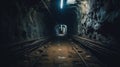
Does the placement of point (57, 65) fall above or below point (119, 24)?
below

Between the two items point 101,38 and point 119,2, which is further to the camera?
point 101,38

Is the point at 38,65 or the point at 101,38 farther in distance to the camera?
the point at 101,38

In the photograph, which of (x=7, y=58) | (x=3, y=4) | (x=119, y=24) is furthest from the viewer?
(x=3, y=4)

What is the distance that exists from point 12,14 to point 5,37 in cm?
210

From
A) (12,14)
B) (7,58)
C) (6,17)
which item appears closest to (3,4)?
(6,17)

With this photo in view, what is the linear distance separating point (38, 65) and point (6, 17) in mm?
3505

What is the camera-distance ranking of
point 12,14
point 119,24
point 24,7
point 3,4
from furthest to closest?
point 24,7
point 12,14
point 3,4
point 119,24

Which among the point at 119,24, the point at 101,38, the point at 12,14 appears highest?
the point at 12,14

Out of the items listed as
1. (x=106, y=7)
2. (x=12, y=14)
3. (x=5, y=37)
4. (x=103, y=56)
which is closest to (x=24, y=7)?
(x=12, y=14)

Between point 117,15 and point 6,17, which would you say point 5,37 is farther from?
point 117,15

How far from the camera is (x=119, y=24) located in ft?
27.2

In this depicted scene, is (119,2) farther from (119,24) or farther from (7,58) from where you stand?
(7,58)

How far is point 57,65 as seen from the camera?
795 centimetres

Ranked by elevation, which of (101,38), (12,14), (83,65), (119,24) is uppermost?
(12,14)
